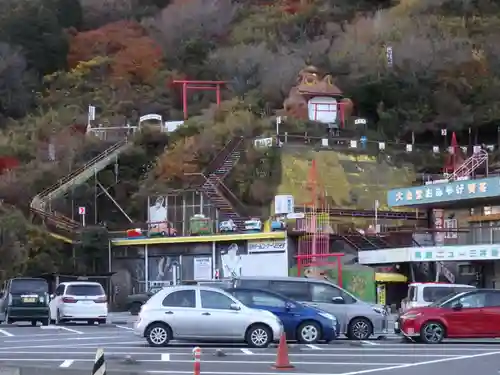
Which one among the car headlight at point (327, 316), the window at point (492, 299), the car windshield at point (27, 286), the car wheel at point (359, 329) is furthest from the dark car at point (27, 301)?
the window at point (492, 299)

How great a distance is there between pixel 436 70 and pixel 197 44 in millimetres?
21372

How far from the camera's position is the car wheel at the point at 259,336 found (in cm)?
2241

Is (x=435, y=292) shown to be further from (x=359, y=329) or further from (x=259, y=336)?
(x=259, y=336)

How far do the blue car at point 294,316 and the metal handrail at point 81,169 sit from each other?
35.5 metres

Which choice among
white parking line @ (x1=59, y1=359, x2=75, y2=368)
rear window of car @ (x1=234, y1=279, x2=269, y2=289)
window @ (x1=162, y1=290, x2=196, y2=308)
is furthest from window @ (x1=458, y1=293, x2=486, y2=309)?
white parking line @ (x1=59, y1=359, x2=75, y2=368)

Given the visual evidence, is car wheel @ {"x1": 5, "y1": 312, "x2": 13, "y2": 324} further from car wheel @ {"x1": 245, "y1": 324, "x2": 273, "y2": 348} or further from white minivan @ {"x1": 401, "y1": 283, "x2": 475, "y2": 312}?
white minivan @ {"x1": 401, "y1": 283, "x2": 475, "y2": 312}

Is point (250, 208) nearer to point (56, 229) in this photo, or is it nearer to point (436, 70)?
point (56, 229)

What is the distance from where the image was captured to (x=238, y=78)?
71.9m

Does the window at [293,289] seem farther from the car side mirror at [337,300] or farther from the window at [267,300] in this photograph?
→ the window at [267,300]

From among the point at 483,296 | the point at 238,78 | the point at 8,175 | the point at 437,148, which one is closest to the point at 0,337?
the point at 483,296

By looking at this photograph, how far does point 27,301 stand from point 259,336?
40.4 feet

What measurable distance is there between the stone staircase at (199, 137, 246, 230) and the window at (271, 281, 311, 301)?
2469 cm

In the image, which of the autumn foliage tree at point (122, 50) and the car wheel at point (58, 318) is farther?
the autumn foliage tree at point (122, 50)

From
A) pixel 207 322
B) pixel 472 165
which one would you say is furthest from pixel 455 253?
pixel 207 322
